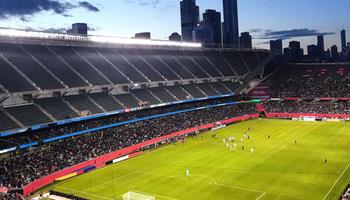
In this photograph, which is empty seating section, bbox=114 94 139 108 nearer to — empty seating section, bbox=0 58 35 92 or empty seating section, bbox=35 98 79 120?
empty seating section, bbox=35 98 79 120

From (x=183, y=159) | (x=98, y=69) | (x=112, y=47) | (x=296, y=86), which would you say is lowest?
(x=183, y=159)

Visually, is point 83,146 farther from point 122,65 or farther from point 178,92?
point 178,92

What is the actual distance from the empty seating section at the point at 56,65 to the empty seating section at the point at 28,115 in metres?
10.4

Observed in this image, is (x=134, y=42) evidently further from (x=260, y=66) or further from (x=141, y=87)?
(x=260, y=66)

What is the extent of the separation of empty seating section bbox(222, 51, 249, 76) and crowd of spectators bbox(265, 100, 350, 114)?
1631 cm

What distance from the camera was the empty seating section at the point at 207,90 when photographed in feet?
311

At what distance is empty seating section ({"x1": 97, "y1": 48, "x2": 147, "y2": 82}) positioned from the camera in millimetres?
79438

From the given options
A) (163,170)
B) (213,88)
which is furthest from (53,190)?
(213,88)

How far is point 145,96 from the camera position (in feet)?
256

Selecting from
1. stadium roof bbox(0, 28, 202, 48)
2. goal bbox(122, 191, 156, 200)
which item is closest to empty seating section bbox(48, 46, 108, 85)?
stadium roof bbox(0, 28, 202, 48)

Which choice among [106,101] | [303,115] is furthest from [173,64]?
[303,115]

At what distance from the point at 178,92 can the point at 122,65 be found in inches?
603

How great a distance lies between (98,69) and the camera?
74.4 metres

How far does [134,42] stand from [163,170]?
46072 mm
